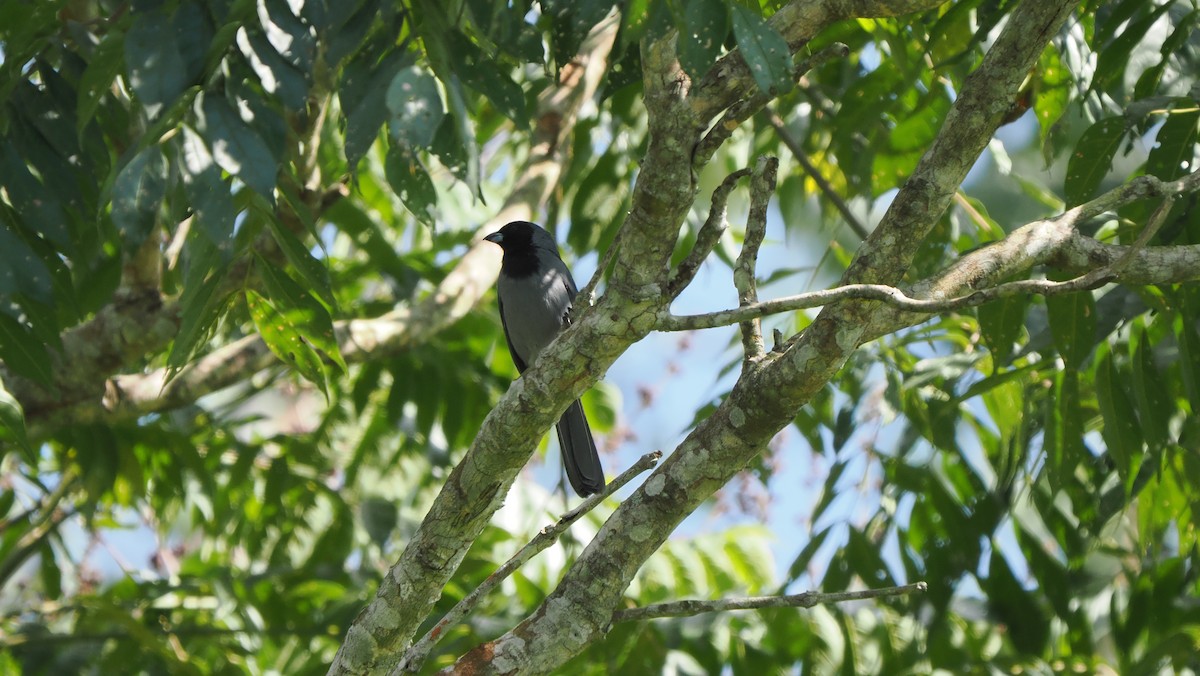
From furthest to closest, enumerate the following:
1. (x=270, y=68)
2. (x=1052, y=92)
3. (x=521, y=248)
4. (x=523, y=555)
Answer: (x=521, y=248) < (x=1052, y=92) < (x=523, y=555) < (x=270, y=68)

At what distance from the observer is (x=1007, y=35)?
Result: 249 centimetres

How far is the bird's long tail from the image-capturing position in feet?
15.3

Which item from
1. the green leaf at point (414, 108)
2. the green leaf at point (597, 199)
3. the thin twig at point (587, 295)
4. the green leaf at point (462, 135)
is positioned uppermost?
the green leaf at point (597, 199)

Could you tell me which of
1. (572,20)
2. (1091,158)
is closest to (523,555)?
(572,20)

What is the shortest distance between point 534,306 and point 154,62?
3.19m

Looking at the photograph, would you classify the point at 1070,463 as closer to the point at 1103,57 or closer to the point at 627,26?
the point at 1103,57

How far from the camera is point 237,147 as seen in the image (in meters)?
2.30

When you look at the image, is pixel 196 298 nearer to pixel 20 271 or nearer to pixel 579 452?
pixel 20 271

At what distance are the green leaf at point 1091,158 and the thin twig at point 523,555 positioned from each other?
1.34 meters

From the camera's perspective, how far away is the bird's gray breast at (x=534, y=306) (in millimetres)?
5406

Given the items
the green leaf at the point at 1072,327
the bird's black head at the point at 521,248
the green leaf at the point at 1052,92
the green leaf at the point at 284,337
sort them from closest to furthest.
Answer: the green leaf at the point at 1072,327 < the green leaf at the point at 284,337 < the green leaf at the point at 1052,92 < the bird's black head at the point at 521,248

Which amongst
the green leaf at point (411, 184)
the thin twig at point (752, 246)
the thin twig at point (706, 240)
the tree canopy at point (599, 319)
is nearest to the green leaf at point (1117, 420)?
the tree canopy at point (599, 319)

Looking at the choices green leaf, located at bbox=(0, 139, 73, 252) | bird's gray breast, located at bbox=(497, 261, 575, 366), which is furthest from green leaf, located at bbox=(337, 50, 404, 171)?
bird's gray breast, located at bbox=(497, 261, 575, 366)

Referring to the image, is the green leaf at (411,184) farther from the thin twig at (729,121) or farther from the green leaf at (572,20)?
the thin twig at (729,121)
